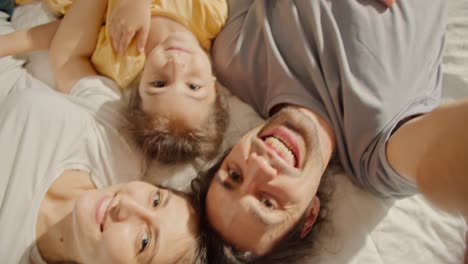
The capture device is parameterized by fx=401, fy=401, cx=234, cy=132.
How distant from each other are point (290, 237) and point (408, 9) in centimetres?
57

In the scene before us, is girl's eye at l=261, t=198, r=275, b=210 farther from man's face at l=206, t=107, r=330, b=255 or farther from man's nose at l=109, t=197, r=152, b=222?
man's nose at l=109, t=197, r=152, b=222

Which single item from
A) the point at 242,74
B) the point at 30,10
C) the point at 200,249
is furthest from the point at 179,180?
the point at 30,10

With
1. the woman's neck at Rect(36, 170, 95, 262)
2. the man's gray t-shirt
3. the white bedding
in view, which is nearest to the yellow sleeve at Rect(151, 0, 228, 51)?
the man's gray t-shirt

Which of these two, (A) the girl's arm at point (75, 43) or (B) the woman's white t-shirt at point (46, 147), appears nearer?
(B) the woman's white t-shirt at point (46, 147)

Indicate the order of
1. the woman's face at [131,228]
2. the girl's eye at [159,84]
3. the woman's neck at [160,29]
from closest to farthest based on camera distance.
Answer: the woman's face at [131,228], the girl's eye at [159,84], the woman's neck at [160,29]

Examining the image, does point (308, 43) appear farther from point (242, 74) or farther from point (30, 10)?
point (30, 10)

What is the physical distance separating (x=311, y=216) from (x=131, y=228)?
1.20 feet

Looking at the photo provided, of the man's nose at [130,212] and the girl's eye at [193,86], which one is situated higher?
the girl's eye at [193,86]

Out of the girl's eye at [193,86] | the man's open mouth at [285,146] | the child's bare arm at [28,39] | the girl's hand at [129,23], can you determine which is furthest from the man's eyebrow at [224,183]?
the child's bare arm at [28,39]

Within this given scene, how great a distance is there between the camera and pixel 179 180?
3.01 feet

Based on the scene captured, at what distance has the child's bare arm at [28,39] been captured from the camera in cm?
104

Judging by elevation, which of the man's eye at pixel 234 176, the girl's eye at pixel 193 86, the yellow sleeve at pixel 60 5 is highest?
the yellow sleeve at pixel 60 5

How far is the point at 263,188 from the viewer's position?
0.73 m

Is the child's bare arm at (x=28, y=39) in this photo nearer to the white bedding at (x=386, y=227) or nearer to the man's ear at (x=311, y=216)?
the white bedding at (x=386, y=227)
